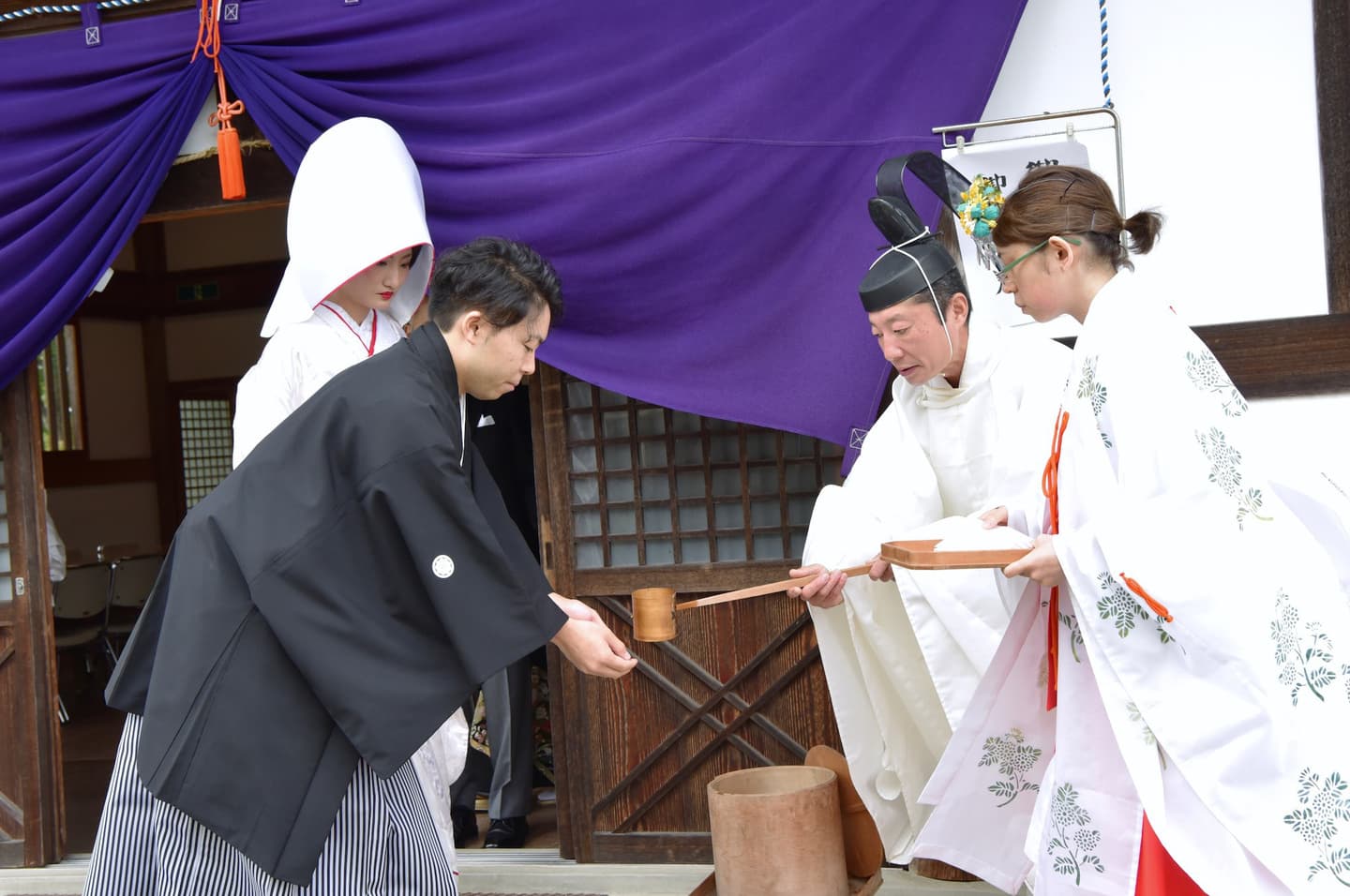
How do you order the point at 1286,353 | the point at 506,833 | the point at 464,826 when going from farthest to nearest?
the point at 464,826, the point at 506,833, the point at 1286,353

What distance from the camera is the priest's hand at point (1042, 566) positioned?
8.48 ft

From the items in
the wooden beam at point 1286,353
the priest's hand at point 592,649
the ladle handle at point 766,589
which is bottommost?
the priest's hand at point 592,649

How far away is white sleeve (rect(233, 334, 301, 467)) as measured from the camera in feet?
11.2

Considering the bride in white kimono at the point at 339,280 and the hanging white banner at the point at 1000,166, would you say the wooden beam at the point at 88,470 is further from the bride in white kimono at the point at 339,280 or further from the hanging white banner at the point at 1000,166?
the hanging white banner at the point at 1000,166

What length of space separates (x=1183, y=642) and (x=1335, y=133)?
6.53ft

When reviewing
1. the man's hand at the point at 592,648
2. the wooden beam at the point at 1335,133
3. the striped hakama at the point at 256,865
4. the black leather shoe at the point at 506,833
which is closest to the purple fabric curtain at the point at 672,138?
the wooden beam at the point at 1335,133

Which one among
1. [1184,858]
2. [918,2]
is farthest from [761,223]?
[1184,858]

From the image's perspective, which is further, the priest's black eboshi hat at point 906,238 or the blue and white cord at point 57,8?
the blue and white cord at point 57,8

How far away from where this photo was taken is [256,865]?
2389 millimetres

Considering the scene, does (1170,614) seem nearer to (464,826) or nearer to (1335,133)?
(1335,133)

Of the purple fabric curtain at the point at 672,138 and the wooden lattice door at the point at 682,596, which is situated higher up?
the purple fabric curtain at the point at 672,138

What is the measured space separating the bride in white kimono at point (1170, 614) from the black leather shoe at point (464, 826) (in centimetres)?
271

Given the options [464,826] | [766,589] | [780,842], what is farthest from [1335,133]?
[464,826]

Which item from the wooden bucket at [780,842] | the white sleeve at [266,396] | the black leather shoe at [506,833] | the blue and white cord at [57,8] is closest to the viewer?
the wooden bucket at [780,842]
